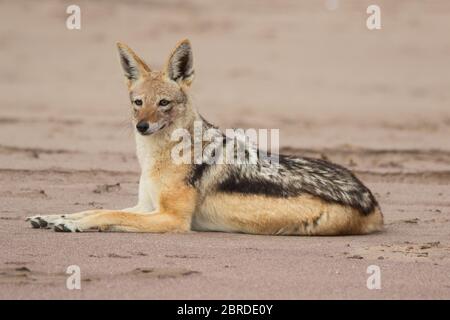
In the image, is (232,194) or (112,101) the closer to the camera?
(232,194)

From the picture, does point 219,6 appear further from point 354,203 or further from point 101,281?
point 101,281

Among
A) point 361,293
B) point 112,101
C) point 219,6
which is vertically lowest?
point 361,293

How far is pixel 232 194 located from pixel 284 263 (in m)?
1.31

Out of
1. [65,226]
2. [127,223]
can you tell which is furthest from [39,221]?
[127,223]

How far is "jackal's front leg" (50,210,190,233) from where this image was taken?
832 cm

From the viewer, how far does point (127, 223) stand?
331 inches

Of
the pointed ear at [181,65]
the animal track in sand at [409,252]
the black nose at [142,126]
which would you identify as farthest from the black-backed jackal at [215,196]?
the animal track in sand at [409,252]

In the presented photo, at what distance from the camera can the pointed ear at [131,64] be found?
894 cm

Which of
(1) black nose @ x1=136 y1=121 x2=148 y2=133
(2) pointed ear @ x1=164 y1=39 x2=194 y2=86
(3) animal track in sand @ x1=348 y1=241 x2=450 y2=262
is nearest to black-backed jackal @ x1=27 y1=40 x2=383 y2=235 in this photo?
(1) black nose @ x1=136 y1=121 x2=148 y2=133

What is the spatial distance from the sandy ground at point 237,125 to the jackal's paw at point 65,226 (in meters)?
0.14

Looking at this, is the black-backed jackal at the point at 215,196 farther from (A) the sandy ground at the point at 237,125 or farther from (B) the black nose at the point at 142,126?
(A) the sandy ground at the point at 237,125

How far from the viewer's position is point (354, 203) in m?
8.61

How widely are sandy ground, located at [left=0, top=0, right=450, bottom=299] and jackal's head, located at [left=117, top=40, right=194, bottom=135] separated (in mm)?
1041

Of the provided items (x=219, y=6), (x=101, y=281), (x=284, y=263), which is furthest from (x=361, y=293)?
(x=219, y=6)
